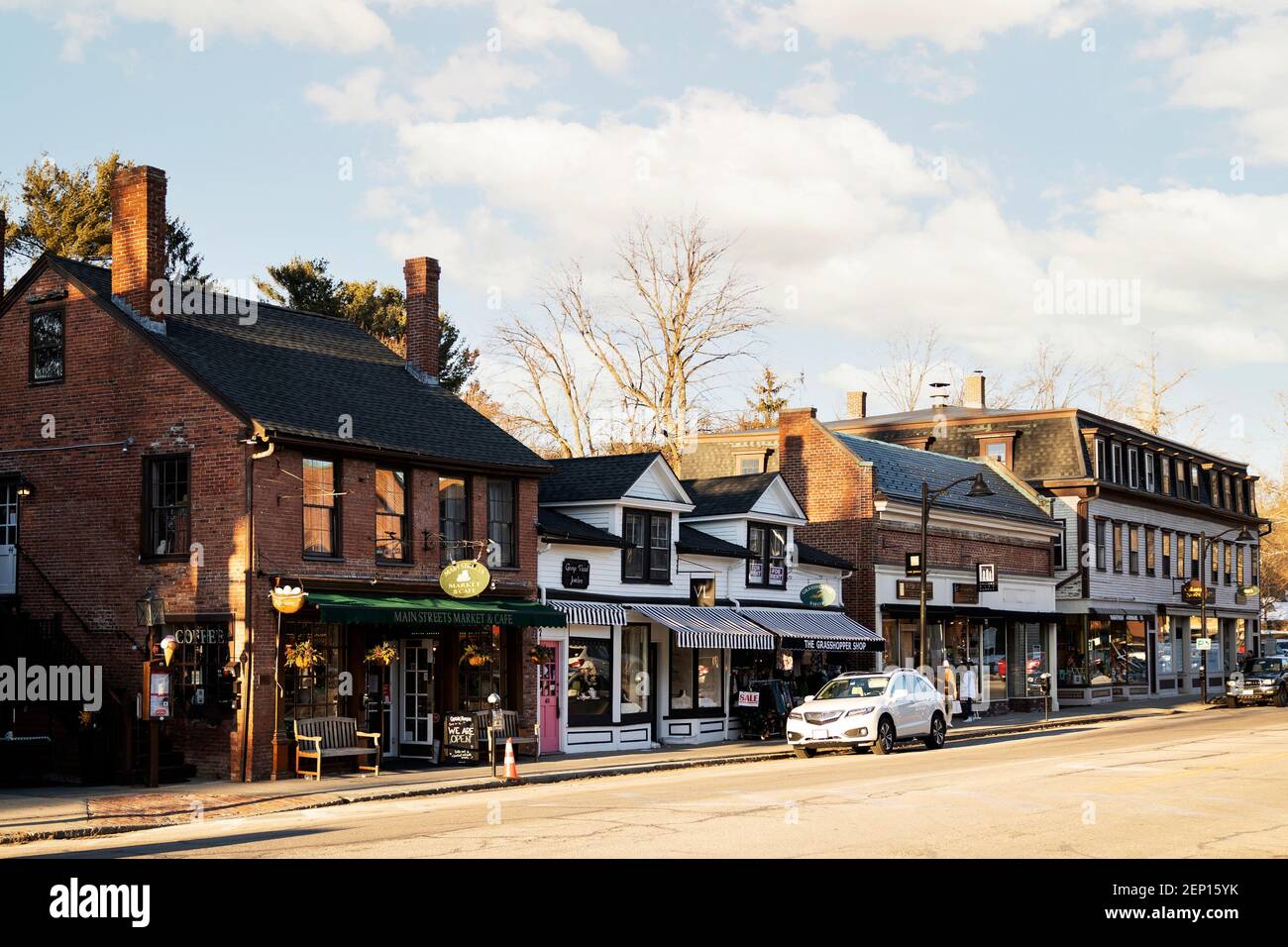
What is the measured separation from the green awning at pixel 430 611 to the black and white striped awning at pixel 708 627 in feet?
11.6

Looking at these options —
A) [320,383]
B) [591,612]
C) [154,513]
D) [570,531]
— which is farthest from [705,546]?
[154,513]

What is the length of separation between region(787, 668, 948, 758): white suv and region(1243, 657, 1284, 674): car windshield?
25.1 m

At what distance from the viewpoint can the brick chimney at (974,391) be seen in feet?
209

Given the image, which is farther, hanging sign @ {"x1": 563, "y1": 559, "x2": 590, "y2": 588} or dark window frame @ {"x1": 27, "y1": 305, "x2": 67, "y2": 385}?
hanging sign @ {"x1": 563, "y1": 559, "x2": 590, "y2": 588}

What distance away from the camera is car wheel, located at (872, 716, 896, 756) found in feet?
101

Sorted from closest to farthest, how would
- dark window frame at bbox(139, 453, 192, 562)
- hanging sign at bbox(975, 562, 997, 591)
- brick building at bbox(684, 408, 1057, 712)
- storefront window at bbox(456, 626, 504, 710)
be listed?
1. dark window frame at bbox(139, 453, 192, 562)
2. storefront window at bbox(456, 626, 504, 710)
3. brick building at bbox(684, 408, 1057, 712)
4. hanging sign at bbox(975, 562, 997, 591)

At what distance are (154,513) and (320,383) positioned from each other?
4151mm

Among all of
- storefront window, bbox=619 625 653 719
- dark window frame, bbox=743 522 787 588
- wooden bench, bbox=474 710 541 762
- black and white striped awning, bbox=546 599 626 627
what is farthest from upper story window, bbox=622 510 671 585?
wooden bench, bbox=474 710 541 762

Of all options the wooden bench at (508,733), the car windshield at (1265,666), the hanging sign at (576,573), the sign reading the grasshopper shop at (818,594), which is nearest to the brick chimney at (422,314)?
the hanging sign at (576,573)

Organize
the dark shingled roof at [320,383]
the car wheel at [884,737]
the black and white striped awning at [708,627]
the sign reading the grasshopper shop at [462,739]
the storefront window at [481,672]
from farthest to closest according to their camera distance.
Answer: the black and white striped awning at [708,627]
the car wheel at [884,737]
the storefront window at [481,672]
the sign reading the grasshopper shop at [462,739]
the dark shingled roof at [320,383]

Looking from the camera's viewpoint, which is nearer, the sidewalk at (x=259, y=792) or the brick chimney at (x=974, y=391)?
the sidewalk at (x=259, y=792)

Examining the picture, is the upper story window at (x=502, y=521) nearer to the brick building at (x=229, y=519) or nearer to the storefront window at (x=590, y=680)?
the brick building at (x=229, y=519)

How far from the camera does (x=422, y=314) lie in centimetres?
3306

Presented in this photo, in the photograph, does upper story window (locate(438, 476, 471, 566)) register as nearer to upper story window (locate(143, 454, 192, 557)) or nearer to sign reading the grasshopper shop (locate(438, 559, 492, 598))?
sign reading the grasshopper shop (locate(438, 559, 492, 598))
